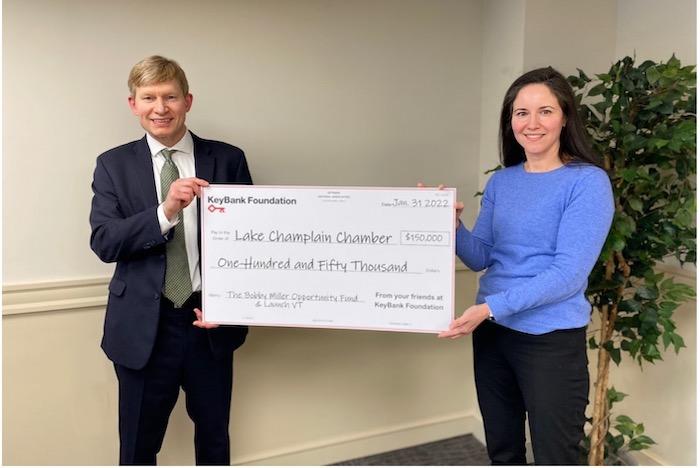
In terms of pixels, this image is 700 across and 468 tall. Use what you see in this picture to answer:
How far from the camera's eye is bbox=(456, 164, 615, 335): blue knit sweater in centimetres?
152

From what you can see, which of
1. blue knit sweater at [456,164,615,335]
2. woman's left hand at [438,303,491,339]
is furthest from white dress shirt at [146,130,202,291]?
blue knit sweater at [456,164,615,335]

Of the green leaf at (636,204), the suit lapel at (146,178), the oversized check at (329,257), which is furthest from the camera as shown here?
the green leaf at (636,204)

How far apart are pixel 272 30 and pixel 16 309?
145 centimetres

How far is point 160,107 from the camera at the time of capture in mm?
1707

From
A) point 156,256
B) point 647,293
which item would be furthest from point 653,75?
point 156,256

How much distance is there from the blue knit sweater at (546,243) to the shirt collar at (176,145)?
101cm

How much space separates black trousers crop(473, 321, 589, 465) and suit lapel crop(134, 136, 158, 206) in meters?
1.13

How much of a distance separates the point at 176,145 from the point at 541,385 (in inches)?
52.7

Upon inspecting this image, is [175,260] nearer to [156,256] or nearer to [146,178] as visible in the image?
[156,256]

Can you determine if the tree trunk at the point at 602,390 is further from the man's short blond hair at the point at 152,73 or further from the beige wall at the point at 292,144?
the man's short blond hair at the point at 152,73

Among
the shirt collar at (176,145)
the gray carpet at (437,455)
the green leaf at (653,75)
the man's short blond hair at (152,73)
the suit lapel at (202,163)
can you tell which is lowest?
the gray carpet at (437,455)

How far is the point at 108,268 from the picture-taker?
2.19 meters

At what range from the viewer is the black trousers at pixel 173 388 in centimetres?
182

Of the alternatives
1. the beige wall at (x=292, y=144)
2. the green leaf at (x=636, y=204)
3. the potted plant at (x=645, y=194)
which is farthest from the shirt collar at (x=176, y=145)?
the green leaf at (x=636, y=204)
